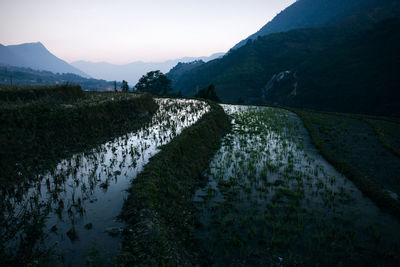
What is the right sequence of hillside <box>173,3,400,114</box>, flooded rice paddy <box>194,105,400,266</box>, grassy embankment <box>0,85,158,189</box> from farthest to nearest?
hillside <box>173,3,400,114</box>
grassy embankment <box>0,85,158,189</box>
flooded rice paddy <box>194,105,400,266</box>

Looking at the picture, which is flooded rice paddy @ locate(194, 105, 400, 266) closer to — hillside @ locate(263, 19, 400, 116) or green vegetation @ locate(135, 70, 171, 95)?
hillside @ locate(263, 19, 400, 116)

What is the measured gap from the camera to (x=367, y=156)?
12.6 m

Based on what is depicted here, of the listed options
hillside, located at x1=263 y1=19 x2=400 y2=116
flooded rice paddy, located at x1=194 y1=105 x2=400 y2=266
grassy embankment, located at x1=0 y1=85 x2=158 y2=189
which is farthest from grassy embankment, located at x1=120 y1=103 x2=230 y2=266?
hillside, located at x1=263 y1=19 x2=400 y2=116

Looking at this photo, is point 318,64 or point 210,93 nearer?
point 210,93

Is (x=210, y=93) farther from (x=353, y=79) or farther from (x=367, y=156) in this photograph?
(x=353, y=79)

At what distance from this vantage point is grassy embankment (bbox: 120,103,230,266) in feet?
14.7

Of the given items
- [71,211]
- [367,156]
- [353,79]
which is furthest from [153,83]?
[71,211]

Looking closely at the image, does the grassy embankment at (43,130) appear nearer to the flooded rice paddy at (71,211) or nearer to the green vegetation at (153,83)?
the flooded rice paddy at (71,211)

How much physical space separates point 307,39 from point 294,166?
14254cm

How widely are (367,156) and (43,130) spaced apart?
63.4ft

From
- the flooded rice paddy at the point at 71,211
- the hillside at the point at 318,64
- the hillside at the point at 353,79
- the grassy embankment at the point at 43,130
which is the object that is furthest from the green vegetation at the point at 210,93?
the flooded rice paddy at the point at 71,211

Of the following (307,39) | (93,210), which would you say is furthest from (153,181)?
(307,39)

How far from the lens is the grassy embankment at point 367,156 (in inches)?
324

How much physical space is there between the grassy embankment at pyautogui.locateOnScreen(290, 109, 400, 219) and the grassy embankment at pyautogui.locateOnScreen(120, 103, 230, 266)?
7.16 m
